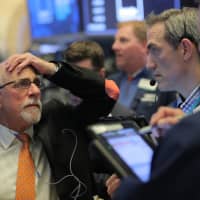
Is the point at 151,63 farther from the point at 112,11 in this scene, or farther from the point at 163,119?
the point at 112,11

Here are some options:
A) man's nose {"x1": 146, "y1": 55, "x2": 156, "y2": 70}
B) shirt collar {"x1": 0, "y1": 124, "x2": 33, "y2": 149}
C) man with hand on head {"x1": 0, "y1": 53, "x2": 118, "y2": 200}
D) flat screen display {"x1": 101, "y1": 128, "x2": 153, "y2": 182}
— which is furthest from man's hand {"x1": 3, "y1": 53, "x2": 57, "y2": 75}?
flat screen display {"x1": 101, "y1": 128, "x2": 153, "y2": 182}

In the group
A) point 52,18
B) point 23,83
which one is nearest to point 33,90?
point 23,83

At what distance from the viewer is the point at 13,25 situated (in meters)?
4.43

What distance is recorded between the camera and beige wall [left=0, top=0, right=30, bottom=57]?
440cm

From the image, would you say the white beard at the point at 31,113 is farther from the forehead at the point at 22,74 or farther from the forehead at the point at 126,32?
the forehead at the point at 126,32

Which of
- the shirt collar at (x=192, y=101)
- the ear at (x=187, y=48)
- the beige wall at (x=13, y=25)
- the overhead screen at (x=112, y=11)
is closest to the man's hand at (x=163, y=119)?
the shirt collar at (x=192, y=101)

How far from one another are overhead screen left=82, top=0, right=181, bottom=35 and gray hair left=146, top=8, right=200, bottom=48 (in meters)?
1.42

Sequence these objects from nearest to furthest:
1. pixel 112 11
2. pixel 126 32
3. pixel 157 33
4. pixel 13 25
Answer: pixel 157 33, pixel 126 32, pixel 112 11, pixel 13 25

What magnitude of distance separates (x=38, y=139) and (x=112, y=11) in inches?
71.6

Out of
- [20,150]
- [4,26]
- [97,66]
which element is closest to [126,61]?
[97,66]

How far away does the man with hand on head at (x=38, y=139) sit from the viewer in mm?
2004

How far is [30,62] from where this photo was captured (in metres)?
2.06

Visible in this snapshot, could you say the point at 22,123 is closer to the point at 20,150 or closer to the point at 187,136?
the point at 20,150

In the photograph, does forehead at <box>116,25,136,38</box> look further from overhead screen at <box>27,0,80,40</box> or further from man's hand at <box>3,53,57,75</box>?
man's hand at <box>3,53,57,75</box>
